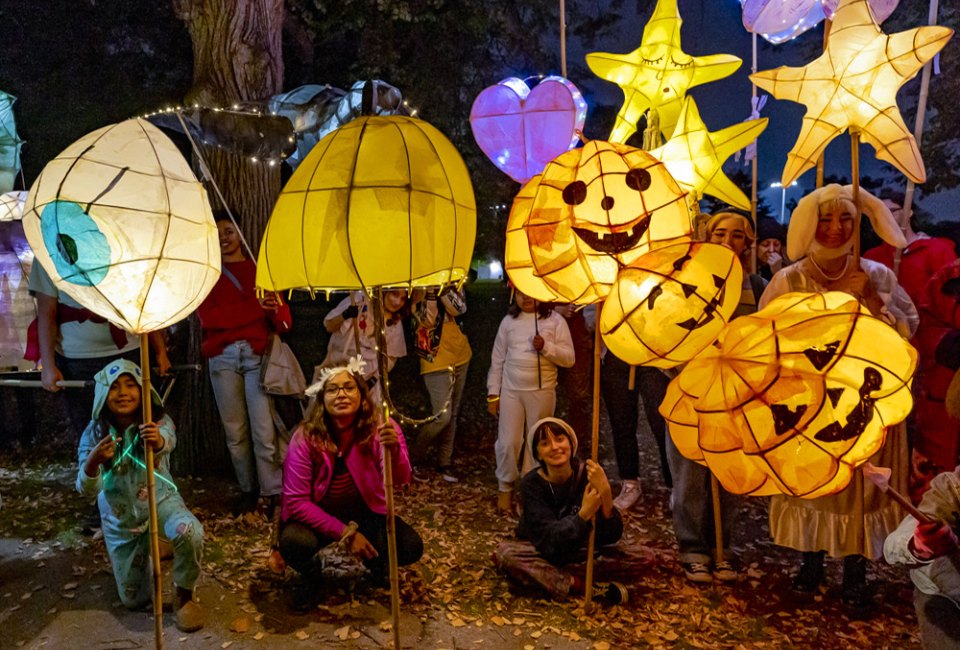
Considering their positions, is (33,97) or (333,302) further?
(333,302)

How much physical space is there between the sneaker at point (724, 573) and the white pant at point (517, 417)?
1587mm

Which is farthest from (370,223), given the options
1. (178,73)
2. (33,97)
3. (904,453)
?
(33,97)

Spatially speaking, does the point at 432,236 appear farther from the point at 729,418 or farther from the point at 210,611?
the point at 210,611

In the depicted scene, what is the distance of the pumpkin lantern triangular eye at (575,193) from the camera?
115 inches

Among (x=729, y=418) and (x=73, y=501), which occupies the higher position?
(x=729, y=418)

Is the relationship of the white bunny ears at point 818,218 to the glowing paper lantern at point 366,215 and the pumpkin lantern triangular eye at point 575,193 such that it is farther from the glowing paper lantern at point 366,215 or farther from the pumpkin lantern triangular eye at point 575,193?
the glowing paper lantern at point 366,215

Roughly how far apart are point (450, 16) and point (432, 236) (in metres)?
6.72

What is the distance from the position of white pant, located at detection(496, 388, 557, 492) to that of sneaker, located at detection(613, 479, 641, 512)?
2.84 feet

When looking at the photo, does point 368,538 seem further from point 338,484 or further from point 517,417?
point 517,417

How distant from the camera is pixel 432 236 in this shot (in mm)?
2498

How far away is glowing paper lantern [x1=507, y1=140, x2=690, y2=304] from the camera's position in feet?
9.37

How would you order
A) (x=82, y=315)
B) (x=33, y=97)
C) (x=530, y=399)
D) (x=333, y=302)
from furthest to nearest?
(x=333, y=302), (x=33, y=97), (x=530, y=399), (x=82, y=315)

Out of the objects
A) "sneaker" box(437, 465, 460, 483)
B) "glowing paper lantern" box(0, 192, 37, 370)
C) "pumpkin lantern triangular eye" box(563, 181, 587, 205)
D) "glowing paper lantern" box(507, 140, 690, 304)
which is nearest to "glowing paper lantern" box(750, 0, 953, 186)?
"glowing paper lantern" box(507, 140, 690, 304)

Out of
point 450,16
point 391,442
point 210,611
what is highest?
point 450,16
